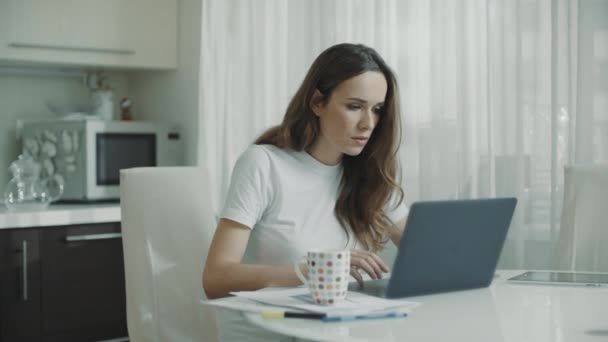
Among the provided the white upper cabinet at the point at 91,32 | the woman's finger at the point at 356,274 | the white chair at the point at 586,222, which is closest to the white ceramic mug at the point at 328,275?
the woman's finger at the point at 356,274

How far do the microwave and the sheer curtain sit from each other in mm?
928

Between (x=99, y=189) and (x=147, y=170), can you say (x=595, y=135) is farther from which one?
(x=99, y=189)

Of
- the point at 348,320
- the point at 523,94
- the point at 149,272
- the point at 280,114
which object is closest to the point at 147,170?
the point at 149,272

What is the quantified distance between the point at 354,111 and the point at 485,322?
792 mm

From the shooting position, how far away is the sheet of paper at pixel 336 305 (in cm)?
139

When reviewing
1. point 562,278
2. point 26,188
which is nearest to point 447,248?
point 562,278

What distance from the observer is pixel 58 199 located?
3.79m

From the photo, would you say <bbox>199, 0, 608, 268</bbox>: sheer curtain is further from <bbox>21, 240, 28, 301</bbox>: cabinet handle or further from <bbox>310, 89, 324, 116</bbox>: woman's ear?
<bbox>21, 240, 28, 301</bbox>: cabinet handle

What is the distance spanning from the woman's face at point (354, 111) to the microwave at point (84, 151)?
6.09 feet

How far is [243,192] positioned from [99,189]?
187cm

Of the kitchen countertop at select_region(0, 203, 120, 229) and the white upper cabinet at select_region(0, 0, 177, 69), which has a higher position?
the white upper cabinet at select_region(0, 0, 177, 69)

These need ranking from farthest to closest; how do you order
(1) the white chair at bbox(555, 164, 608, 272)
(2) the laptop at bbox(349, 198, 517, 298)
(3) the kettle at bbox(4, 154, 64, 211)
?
(3) the kettle at bbox(4, 154, 64, 211) → (1) the white chair at bbox(555, 164, 608, 272) → (2) the laptop at bbox(349, 198, 517, 298)

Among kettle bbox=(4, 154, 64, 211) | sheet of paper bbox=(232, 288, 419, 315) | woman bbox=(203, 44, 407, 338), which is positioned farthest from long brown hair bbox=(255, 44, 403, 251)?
kettle bbox=(4, 154, 64, 211)

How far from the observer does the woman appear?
2.07 m
